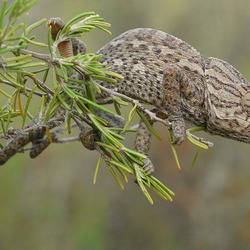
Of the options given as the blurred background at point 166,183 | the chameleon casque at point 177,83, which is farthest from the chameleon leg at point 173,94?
the blurred background at point 166,183

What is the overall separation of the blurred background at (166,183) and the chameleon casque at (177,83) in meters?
2.87

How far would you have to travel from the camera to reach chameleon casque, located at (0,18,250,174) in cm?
209

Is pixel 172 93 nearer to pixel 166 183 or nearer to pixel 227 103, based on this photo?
pixel 227 103

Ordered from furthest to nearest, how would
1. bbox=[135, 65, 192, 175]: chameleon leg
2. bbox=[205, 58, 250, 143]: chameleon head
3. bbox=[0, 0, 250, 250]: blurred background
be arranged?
bbox=[0, 0, 250, 250]: blurred background < bbox=[205, 58, 250, 143]: chameleon head < bbox=[135, 65, 192, 175]: chameleon leg

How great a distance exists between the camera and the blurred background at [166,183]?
5.11 metres

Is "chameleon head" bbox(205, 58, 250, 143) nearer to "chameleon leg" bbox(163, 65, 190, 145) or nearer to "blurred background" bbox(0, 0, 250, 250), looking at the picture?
"chameleon leg" bbox(163, 65, 190, 145)

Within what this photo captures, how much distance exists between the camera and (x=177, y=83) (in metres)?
2.04

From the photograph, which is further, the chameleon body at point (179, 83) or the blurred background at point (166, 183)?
the blurred background at point (166, 183)

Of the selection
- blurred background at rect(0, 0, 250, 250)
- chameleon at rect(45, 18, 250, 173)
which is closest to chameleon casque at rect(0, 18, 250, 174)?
chameleon at rect(45, 18, 250, 173)

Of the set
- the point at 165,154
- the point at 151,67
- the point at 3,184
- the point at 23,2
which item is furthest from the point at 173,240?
the point at 23,2

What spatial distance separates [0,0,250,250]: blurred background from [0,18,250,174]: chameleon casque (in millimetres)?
2870

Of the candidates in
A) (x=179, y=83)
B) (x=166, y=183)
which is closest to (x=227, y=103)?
(x=179, y=83)

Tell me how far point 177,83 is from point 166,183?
3137mm

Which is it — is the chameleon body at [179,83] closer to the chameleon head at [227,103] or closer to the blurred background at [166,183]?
the chameleon head at [227,103]
